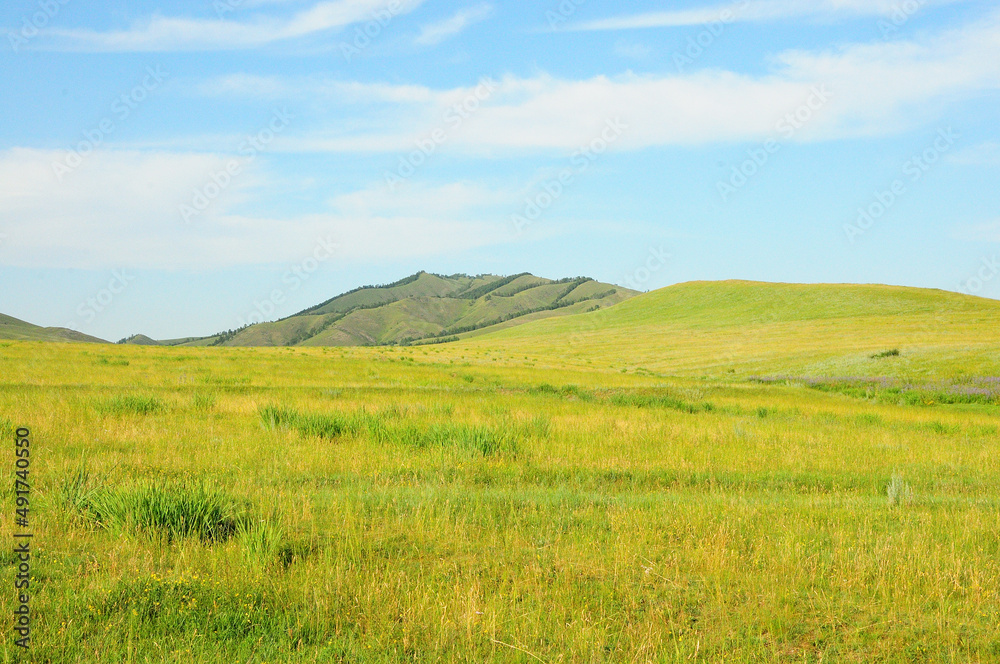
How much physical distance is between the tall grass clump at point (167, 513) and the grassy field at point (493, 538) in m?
0.03

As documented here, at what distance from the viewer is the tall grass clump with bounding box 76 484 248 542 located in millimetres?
7172

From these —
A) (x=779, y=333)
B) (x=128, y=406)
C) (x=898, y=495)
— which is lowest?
(x=898, y=495)

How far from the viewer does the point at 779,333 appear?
275 feet

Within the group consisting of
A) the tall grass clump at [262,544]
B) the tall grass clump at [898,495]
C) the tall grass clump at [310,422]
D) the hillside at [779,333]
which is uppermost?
the hillside at [779,333]

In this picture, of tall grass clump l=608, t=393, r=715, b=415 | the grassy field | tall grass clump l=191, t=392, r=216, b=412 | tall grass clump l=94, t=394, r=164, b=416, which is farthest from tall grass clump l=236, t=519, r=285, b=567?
tall grass clump l=608, t=393, r=715, b=415

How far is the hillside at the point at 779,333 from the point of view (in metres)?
49.1

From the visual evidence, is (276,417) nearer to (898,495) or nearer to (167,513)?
(167,513)

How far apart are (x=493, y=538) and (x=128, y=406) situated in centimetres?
1467

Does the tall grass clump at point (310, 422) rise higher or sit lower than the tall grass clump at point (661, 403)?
higher

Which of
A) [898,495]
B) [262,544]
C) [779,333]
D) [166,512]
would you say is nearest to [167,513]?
[166,512]

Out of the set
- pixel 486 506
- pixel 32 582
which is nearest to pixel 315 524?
pixel 486 506

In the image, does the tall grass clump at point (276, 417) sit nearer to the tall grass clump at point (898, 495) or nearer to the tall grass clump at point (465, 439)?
the tall grass clump at point (465, 439)

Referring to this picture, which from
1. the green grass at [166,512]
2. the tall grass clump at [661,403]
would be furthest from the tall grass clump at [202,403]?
the tall grass clump at [661,403]

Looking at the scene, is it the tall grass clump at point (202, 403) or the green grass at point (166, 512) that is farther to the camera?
the tall grass clump at point (202, 403)
